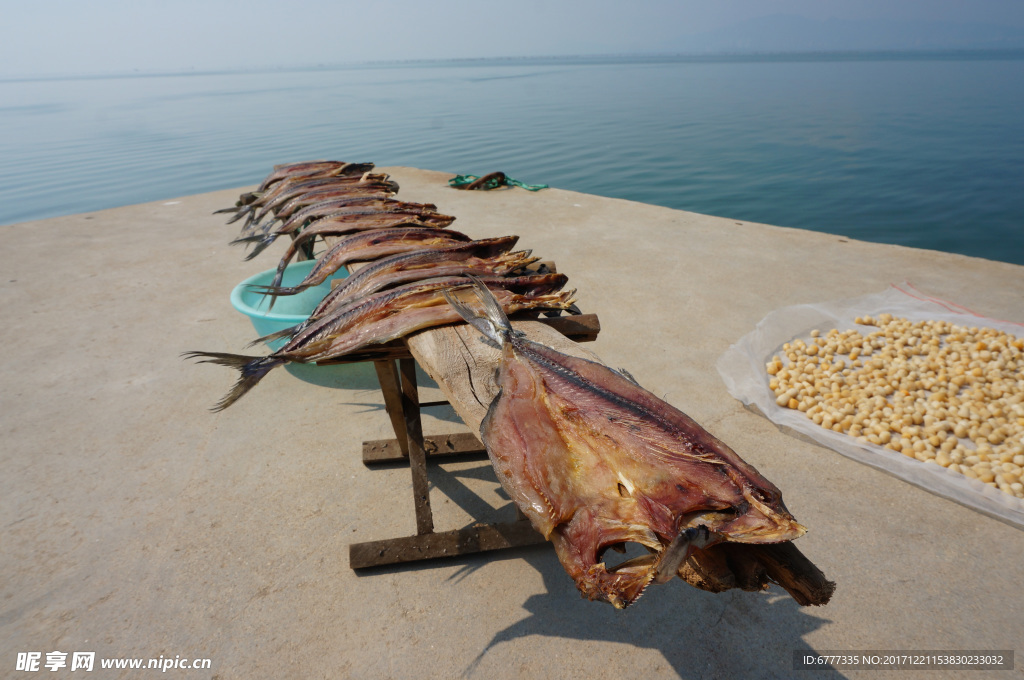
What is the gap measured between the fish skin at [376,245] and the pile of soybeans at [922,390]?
7.42ft

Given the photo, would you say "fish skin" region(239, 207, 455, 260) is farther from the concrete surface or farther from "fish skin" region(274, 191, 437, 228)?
the concrete surface

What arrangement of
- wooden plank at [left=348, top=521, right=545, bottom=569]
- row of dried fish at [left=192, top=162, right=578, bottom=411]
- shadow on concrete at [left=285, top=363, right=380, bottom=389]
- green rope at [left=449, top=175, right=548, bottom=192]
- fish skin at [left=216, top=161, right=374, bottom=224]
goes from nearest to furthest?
row of dried fish at [left=192, top=162, right=578, bottom=411] → wooden plank at [left=348, top=521, right=545, bottom=569] → shadow on concrete at [left=285, top=363, right=380, bottom=389] → fish skin at [left=216, top=161, right=374, bottom=224] → green rope at [left=449, top=175, right=548, bottom=192]

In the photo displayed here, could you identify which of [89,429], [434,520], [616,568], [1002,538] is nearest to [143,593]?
[434,520]

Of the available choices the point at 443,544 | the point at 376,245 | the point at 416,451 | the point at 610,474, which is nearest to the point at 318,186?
the point at 376,245

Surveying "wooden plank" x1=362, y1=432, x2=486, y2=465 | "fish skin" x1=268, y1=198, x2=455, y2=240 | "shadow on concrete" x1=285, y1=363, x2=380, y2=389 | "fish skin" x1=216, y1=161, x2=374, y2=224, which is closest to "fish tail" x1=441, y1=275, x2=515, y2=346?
"wooden plank" x1=362, y1=432, x2=486, y2=465

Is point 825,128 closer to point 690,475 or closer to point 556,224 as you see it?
point 556,224

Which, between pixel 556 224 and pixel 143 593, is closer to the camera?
pixel 143 593

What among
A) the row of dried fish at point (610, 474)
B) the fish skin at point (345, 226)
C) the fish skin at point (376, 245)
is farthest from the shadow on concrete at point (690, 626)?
the fish skin at point (345, 226)

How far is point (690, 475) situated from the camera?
1264 mm

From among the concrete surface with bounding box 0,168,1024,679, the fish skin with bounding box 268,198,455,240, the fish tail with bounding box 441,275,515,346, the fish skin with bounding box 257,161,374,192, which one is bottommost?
the concrete surface with bounding box 0,168,1024,679

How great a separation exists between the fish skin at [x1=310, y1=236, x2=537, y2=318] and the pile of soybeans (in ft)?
6.39

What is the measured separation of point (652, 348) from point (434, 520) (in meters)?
2.19

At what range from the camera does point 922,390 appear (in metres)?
3.35

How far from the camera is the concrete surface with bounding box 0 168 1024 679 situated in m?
2.03
